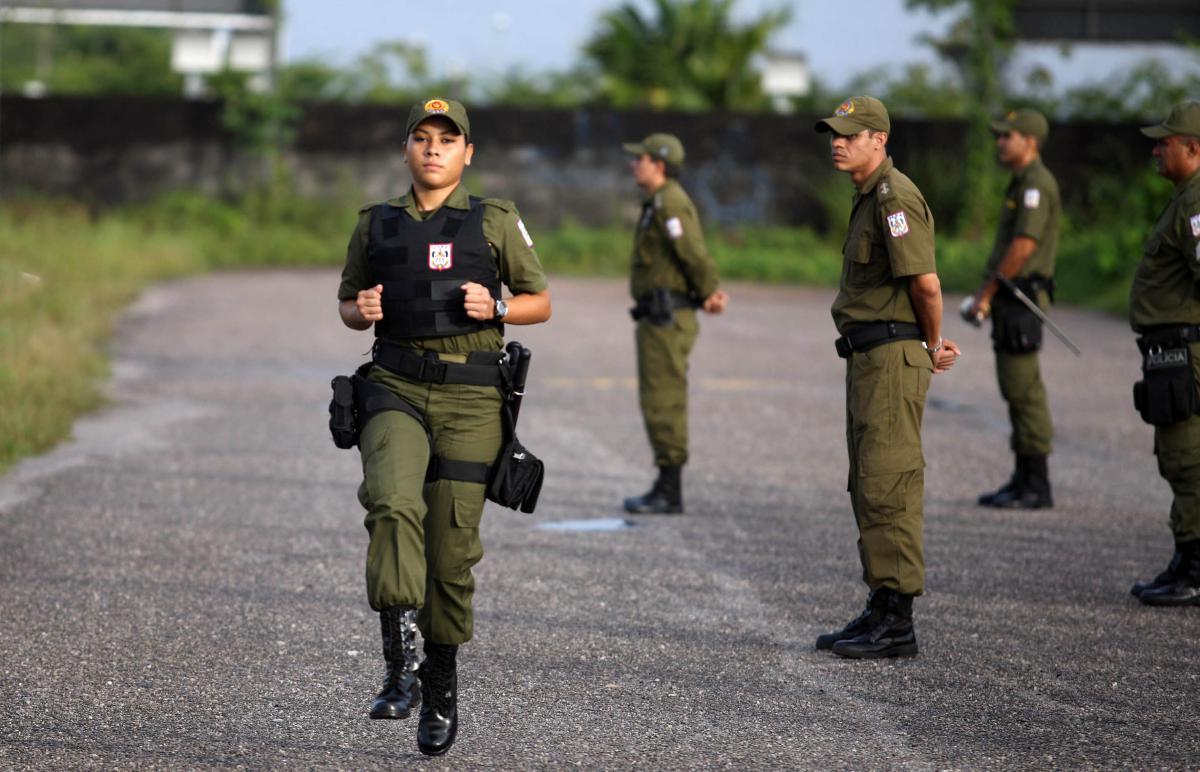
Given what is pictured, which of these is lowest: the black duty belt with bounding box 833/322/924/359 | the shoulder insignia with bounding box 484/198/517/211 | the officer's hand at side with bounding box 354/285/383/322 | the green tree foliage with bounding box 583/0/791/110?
the black duty belt with bounding box 833/322/924/359

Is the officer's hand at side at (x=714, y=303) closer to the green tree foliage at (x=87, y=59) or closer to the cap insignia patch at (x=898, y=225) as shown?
the cap insignia patch at (x=898, y=225)

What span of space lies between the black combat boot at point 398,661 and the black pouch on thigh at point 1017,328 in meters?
5.22

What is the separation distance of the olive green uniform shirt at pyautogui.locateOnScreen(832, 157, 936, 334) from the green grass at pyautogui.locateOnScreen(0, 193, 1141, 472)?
5.85m

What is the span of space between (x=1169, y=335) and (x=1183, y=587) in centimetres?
108

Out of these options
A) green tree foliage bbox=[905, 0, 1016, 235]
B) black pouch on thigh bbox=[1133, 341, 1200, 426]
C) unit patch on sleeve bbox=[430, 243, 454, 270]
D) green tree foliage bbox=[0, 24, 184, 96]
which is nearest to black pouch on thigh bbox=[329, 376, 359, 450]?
unit patch on sleeve bbox=[430, 243, 454, 270]

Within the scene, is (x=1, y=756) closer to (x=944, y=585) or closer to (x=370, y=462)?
(x=370, y=462)

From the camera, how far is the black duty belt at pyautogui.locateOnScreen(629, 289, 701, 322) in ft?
29.1

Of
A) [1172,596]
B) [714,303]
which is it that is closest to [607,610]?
[1172,596]

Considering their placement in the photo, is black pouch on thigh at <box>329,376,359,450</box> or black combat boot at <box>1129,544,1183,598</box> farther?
black combat boot at <box>1129,544,1183,598</box>

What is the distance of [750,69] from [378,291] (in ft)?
125

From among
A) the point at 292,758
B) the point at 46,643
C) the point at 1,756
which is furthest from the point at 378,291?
the point at 46,643

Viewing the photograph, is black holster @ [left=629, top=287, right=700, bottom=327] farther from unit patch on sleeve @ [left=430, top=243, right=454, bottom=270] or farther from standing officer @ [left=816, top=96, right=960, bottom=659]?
unit patch on sleeve @ [left=430, top=243, right=454, bottom=270]

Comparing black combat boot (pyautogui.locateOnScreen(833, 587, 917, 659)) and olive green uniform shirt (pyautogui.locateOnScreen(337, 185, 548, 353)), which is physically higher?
olive green uniform shirt (pyautogui.locateOnScreen(337, 185, 548, 353))

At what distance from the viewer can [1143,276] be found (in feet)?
23.1
